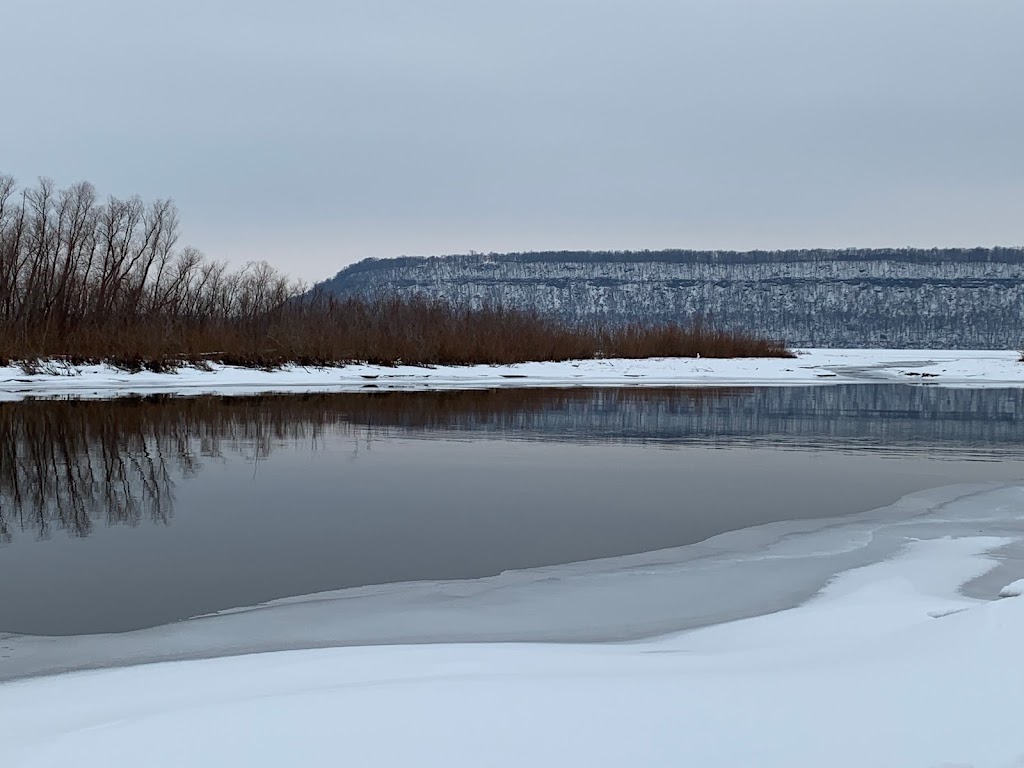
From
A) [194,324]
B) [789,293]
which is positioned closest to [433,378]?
[194,324]

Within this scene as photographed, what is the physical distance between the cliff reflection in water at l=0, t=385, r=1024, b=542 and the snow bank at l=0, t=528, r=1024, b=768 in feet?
13.6

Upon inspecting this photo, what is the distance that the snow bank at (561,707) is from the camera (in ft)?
9.10

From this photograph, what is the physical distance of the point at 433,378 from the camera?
113 feet

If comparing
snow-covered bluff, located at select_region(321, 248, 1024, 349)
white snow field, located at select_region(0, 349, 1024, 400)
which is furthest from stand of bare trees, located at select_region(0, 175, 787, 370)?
snow-covered bluff, located at select_region(321, 248, 1024, 349)

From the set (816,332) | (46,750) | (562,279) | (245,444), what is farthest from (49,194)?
(562,279)

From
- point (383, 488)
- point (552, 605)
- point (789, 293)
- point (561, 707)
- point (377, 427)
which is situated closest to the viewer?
point (561, 707)

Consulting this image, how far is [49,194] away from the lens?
46469 millimetres

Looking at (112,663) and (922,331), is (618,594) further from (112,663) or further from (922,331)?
(922,331)

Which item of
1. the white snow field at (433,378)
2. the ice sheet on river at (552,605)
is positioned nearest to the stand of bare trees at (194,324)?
the white snow field at (433,378)

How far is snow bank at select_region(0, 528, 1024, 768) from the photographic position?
2.77 meters

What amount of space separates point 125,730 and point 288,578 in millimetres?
2816

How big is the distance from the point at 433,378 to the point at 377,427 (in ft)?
60.5

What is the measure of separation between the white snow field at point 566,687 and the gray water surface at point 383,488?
76cm

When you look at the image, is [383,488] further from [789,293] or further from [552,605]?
[789,293]
